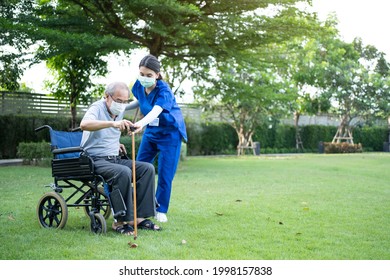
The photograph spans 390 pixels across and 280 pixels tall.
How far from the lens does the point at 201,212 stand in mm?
5805

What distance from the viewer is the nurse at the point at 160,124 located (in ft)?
15.8

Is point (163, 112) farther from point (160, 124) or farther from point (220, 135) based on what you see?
point (220, 135)

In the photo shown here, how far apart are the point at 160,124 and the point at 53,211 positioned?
1234 millimetres

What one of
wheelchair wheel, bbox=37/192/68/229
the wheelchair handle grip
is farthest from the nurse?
wheelchair wheel, bbox=37/192/68/229

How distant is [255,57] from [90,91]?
5.41 meters

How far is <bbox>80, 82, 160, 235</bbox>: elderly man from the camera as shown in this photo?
4.38m

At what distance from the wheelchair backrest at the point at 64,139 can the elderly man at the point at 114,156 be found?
0.35m

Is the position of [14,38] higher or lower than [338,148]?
higher

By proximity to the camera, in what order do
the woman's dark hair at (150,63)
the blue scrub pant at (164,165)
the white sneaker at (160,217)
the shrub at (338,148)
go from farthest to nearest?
the shrub at (338,148), the white sneaker at (160,217), the blue scrub pant at (164,165), the woman's dark hair at (150,63)

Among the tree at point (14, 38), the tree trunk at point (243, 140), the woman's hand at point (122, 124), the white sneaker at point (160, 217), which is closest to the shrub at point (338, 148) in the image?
the tree trunk at point (243, 140)

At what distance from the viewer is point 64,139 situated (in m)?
4.91

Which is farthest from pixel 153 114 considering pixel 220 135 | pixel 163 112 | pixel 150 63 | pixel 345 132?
pixel 345 132

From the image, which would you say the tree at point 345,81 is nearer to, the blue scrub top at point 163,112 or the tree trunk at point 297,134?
the tree trunk at point 297,134

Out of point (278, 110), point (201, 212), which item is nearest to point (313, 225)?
point (201, 212)
